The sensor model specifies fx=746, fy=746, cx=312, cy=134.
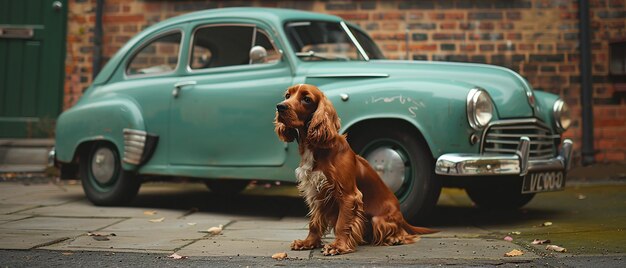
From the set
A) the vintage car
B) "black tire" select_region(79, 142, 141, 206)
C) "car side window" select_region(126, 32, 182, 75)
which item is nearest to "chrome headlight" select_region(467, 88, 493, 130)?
the vintage car

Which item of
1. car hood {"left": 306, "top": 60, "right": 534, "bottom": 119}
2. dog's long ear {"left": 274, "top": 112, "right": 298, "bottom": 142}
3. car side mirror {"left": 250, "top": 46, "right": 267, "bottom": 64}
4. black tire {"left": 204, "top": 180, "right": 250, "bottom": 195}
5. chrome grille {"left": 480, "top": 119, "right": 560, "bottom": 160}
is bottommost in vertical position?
black tire {"left": 204, "top": 180, "right": 250, "bottom": 195}

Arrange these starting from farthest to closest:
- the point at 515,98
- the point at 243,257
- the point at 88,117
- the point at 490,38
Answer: the point at 490,38
the point at 88,117
the point at 515,98
the point at 243,257

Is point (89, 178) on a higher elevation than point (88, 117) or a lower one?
lower

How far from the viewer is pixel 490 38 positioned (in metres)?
8.70

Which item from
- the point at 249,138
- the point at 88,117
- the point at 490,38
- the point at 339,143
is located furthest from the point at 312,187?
the point at 490,38

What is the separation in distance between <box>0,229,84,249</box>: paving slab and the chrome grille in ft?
8.37

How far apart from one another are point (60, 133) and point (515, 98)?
3.81 meters

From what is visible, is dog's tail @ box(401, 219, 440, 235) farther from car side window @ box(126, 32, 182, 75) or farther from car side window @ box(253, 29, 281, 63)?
car side window @ box(126, 32, 182, 75)

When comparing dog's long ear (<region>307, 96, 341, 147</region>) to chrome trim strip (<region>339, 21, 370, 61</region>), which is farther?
chrome trim strip (<region>339, 21, 370, 61</region>)

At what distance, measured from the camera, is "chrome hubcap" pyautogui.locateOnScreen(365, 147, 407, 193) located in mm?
4707

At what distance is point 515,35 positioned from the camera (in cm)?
870

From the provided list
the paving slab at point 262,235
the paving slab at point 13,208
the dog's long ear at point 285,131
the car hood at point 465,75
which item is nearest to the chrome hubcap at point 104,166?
the paving slab at point 13,208

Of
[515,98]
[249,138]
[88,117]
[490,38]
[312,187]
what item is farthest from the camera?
[490,38]

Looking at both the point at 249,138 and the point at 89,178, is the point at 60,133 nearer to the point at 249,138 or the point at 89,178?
the point at 89,178
